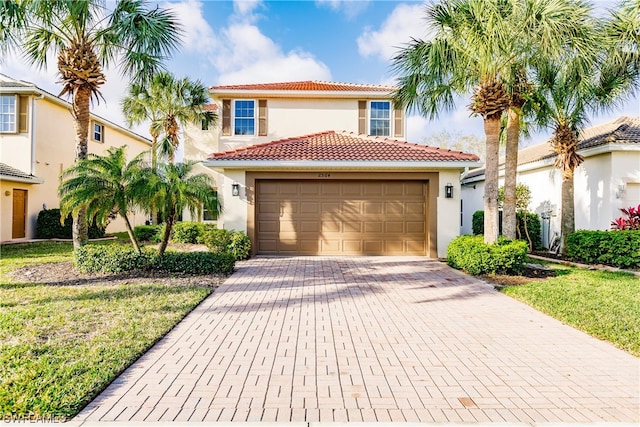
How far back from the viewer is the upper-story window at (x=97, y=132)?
20953 millimetres

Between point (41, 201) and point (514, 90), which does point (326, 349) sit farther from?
point (41, 201)

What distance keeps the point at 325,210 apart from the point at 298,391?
955cm

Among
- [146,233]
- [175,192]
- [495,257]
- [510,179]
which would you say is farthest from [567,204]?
[146,233]

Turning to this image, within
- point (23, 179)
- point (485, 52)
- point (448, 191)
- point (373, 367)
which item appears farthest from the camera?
point (23, 179)

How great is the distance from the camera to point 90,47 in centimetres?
1012

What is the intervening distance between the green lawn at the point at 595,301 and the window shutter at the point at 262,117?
12.5 metres

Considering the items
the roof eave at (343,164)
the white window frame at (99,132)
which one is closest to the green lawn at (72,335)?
the roof eave at (343,164)

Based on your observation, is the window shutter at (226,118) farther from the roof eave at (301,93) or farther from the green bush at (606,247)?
the green bush at (606,247)

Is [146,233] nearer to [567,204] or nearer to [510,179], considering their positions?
[510,179]

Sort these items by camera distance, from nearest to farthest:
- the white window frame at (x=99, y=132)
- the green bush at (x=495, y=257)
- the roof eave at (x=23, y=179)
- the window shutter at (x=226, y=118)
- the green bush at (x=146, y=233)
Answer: the green bush at (x=495, y=257) < the roof eave at (x=23, y=179) < the window shutter at (x=226, y=118) < the green bush at (x=146, y=233) < the white window frame at (x=99, y=132)

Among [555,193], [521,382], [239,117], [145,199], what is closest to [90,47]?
[145,199]

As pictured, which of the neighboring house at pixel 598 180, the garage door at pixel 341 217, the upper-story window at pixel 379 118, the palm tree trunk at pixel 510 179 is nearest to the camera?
the palm tree trunk at pixel 510 179

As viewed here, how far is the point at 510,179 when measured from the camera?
10.6 m

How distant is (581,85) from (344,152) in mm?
7300
